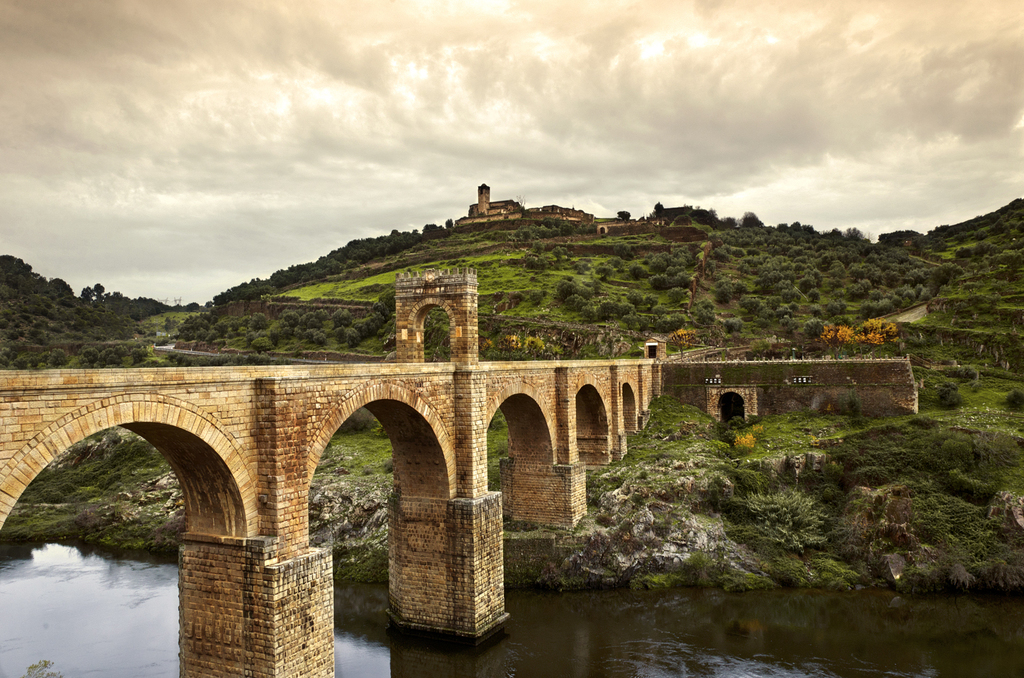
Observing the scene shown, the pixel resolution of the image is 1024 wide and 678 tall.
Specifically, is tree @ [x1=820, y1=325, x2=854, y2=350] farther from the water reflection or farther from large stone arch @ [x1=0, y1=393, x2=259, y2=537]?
large stone arch @ [x1=0, y1=393, x2=259, y2=537]

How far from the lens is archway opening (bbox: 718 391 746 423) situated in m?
41.8

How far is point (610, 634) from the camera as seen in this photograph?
20.4 m

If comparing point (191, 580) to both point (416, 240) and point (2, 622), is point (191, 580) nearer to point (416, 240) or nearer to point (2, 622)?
point (2, 622)

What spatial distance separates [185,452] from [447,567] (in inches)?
378

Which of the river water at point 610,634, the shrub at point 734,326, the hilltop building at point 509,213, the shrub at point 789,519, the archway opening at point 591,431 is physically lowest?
the river water at point 610,634

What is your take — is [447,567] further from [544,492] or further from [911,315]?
[911,315]

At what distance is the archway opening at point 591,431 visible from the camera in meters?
32.0

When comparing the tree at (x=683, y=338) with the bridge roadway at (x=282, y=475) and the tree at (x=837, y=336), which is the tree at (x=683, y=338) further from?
the bridge roadway at (x=282, y=475)

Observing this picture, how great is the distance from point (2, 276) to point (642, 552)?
6767 cm

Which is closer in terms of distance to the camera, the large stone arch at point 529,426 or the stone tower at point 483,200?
the large stone arch at point 529,426

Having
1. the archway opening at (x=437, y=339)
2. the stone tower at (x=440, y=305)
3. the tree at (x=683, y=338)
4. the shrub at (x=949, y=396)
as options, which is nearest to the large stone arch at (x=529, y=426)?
the stone tower at (x=440, y=305)

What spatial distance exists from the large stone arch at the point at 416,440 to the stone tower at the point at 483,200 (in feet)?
282

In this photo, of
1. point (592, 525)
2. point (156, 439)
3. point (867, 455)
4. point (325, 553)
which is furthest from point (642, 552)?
point (156, 439)

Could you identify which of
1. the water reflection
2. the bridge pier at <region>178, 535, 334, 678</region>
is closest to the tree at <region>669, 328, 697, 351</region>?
the water reflection
